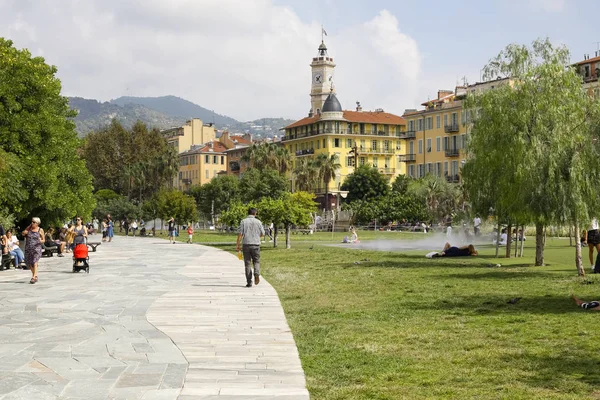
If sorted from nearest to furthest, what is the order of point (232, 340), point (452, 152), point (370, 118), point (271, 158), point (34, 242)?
point (232, 340) → point (34, 242) → point (452, 152) → point (271, 158) → point (370, 118)

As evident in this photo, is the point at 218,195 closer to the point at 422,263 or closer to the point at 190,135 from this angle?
the point at 190,135

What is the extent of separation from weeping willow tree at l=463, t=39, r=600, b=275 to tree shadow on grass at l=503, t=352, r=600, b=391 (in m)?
11.9

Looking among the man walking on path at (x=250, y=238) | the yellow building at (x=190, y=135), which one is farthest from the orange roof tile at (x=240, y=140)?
the man walking on path at (x=250, y=238)

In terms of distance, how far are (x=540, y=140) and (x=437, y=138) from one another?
7489cm

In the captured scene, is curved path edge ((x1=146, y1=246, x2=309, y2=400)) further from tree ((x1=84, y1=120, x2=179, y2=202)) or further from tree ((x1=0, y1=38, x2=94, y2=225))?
tree ((x1=84, y1=120, x2=179, y2=202))

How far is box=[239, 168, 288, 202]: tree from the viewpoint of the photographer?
272 ft

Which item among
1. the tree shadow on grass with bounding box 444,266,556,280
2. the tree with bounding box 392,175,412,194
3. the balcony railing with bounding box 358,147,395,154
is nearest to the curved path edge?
the tree shadow on grass with bounding box 444,266,556,280

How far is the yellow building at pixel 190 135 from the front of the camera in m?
160

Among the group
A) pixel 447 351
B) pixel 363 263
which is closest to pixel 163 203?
pixel 363 263

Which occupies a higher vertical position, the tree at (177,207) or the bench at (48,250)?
the tree at (177,207)

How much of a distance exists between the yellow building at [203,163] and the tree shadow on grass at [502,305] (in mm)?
133139

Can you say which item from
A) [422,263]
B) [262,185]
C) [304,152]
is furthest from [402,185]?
[422,263]

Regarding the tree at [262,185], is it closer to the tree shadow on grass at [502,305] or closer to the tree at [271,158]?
the tree at [271,158]

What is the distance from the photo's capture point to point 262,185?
83000 millimetres
